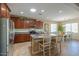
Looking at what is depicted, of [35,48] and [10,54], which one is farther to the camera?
[35,48]

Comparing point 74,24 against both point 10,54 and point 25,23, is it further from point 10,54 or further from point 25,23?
point 10,54

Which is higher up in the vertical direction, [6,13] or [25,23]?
[6,13]

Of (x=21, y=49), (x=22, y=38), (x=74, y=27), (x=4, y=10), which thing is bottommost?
(x=21, y=49)

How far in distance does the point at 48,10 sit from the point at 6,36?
930 millimetres

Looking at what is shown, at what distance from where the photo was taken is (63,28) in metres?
2.18

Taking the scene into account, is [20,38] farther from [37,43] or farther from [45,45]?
[45,45]

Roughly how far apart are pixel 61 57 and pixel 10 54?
3.15 feet

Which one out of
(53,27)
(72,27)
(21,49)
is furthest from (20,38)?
(72,27)

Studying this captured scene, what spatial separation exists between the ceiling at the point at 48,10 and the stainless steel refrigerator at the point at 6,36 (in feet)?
0.76

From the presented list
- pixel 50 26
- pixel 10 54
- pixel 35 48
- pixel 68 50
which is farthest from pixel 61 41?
pixel 10 54

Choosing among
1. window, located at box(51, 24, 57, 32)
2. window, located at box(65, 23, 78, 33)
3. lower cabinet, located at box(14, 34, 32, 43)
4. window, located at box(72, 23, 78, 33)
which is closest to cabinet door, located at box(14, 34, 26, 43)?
lower cabinet, located at box(14, 34, 32, 43)

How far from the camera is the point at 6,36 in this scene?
6.74 feet

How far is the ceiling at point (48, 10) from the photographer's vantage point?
81.0 inches

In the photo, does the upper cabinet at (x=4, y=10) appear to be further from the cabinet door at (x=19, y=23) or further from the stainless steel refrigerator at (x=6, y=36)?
the cabinet door at (x=19, y=23)
